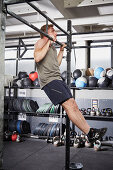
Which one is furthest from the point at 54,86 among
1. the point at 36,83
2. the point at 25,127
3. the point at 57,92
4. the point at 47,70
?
the point at 25,127

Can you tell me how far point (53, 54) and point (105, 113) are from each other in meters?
2.69

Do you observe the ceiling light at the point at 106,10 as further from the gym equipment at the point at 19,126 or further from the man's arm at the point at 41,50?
the gym equipment at the point at 19,126

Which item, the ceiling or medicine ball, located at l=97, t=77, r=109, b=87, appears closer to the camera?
the ceiling

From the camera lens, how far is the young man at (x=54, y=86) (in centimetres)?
219

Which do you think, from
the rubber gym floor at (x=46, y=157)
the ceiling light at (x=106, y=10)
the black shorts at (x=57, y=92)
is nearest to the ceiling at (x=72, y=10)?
the ceiling light at (x=106, y=10)

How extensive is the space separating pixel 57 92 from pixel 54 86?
0.09 meters

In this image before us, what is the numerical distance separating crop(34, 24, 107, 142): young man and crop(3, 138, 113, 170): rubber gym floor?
118 centimetres

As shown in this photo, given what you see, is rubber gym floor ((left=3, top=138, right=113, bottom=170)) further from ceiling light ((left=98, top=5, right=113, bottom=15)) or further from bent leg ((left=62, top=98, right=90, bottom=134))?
ceiling light ((left=98, top=5, right=113, bottom=15))

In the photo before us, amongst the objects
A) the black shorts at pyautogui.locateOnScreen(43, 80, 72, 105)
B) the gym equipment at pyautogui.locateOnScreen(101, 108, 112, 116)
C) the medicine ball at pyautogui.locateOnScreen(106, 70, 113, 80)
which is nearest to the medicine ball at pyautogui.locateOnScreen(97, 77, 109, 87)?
the medicine ball at pyautogui.locateOnScreen(106, 70, 113, 80)

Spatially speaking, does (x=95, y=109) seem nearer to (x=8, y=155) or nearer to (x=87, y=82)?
(x=87, y=82)

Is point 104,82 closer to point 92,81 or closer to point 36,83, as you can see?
point 92,81

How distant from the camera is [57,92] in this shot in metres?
2.23

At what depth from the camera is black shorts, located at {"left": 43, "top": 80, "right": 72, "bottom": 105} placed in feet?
7.28

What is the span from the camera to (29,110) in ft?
17.2
